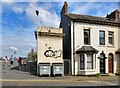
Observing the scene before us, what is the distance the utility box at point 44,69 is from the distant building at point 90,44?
140 inches

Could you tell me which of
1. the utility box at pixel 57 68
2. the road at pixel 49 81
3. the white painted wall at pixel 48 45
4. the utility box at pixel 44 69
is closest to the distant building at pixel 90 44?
the white painted wall at pixel 48 45

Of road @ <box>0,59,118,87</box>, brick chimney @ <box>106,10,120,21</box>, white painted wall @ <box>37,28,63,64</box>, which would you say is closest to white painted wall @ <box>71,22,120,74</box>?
white painted wall @ <box>37,28,63,64</box>

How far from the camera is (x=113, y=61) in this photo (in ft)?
98.3

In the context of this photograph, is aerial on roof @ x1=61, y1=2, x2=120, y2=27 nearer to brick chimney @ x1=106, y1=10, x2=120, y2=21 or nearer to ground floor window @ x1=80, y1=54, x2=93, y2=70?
brick chimney @ x1=106, y1=10, x2=120, y2=21

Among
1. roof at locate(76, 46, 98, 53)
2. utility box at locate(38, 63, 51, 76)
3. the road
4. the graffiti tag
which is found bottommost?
the road

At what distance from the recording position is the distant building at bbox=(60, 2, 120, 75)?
27.7m

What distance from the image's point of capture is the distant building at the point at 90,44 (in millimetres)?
27656

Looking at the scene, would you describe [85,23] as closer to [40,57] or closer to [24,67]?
[40,57]

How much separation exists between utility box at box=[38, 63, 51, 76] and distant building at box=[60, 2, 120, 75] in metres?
3.56

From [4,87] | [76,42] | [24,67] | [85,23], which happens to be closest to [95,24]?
[85,23]

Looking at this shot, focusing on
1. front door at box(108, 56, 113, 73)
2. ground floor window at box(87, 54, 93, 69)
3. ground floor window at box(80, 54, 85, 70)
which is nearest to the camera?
ground floor window at box(80, 54, 85, 70)

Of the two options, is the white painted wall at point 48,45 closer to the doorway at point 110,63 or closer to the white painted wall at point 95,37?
the white painted wall at point 95,37

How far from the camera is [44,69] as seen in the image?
24.9 metres

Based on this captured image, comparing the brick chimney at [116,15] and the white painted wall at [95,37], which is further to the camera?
the brick chimney at [116,15]
